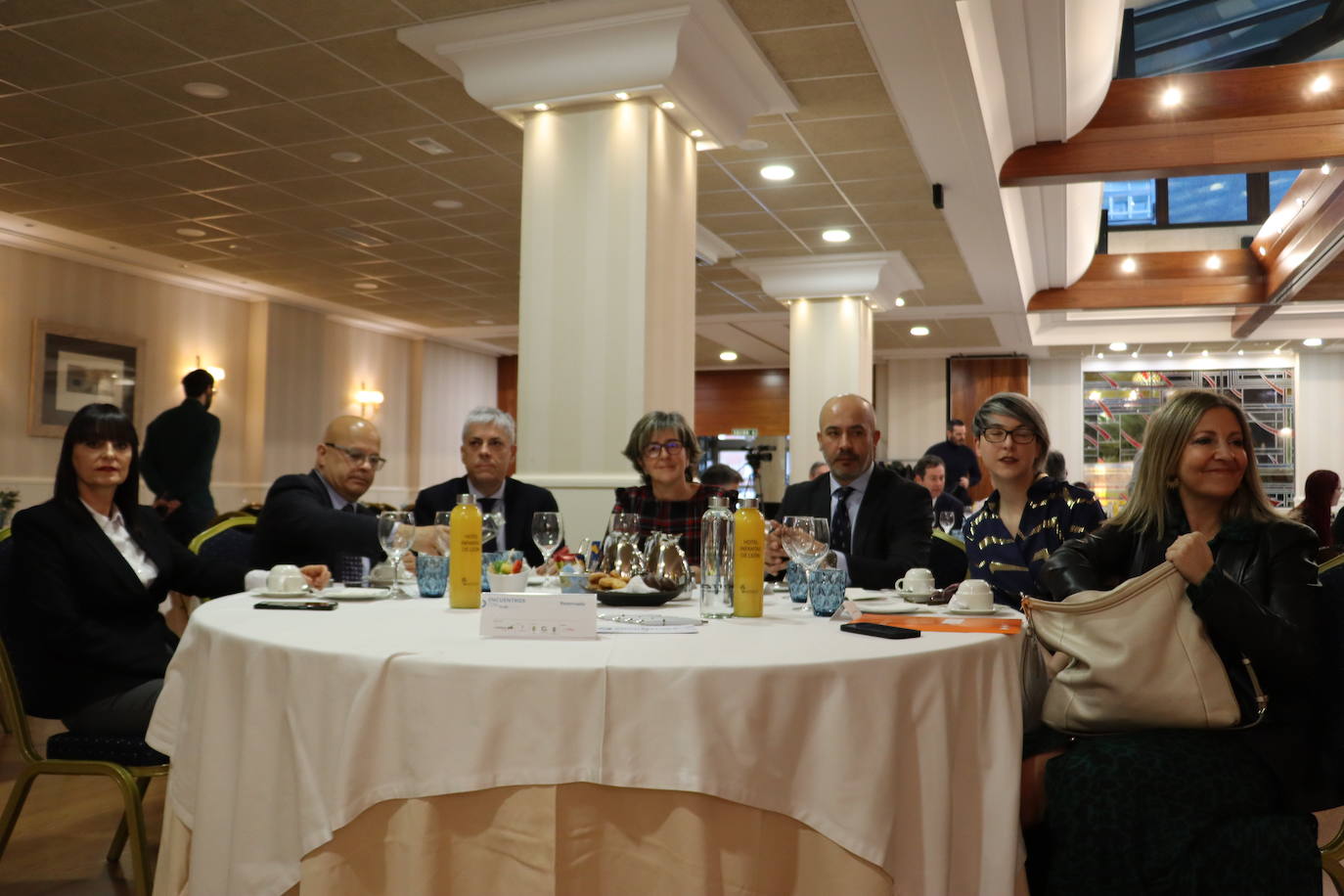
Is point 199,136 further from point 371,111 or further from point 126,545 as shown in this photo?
point 126,545

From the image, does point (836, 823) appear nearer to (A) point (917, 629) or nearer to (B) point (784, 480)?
(A) point (917, 629)

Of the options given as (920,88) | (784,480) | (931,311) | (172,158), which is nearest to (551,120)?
(920,88)

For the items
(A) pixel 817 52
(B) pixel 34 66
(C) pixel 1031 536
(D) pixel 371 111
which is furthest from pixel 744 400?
(C) pixel 1031 536

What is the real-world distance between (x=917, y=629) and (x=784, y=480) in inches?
467

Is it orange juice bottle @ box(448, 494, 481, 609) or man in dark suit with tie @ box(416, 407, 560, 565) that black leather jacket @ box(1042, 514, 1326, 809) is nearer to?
orange juice bottle @ box(448, 494, 481, 609)

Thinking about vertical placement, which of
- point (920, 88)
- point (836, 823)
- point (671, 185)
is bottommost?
point (836, 823)

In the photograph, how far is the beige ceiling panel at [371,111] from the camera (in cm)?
567

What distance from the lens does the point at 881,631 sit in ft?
6.06

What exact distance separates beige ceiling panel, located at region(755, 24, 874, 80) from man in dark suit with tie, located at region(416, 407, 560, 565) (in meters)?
2.37

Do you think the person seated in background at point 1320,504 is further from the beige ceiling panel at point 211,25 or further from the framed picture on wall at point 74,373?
the framed picture on wall at point 74,373

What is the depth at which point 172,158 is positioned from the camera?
6.77 m

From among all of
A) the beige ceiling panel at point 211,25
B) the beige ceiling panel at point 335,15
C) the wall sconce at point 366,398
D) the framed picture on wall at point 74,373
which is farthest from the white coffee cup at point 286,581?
the wall sconce at point 366,398

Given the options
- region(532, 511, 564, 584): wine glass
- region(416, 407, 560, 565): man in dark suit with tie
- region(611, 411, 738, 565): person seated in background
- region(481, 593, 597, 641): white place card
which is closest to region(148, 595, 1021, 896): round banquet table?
region(481, 593, 597, 641): white place card

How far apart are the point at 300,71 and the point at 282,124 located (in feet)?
2.73
